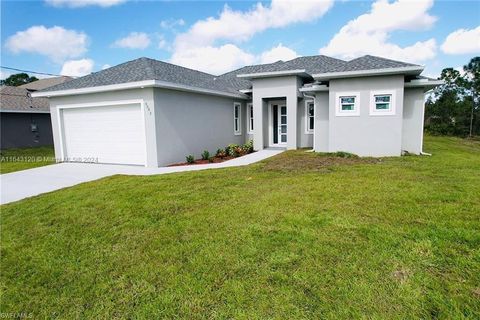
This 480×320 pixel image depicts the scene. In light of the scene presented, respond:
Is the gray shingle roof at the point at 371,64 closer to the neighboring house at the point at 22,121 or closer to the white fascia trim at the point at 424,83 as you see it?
the white fascia trim at the point at 424,83

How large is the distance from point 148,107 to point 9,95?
629 inches

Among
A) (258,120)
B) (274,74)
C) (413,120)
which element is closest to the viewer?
(413,120)

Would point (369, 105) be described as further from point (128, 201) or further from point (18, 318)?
point (18, 318)

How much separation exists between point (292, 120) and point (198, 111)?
15.0 feet

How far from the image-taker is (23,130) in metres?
19.2

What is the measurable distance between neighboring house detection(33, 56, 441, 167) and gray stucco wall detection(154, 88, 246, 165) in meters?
0.04

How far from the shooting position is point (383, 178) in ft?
22.8

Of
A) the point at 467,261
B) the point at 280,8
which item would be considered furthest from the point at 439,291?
the point at 280,8

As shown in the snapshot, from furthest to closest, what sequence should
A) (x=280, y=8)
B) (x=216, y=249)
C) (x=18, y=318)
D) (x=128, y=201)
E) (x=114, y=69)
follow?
(x=280, y=8), (x=114, y=69), (x=128, y=201), (x=216, y=249), (x=18, y=318)

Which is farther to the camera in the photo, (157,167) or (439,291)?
(157,167)

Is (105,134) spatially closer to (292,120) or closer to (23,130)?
(292,120)

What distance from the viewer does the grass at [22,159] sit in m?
12.1

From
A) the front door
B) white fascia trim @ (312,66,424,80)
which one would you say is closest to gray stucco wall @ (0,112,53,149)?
Result: the front door

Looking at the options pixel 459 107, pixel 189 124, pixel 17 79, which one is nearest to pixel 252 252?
pixel 189 124
